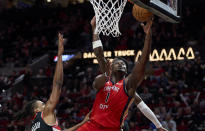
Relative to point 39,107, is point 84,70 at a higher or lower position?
lower

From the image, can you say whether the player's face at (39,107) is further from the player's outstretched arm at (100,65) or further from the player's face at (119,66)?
the player's face at (119,66)

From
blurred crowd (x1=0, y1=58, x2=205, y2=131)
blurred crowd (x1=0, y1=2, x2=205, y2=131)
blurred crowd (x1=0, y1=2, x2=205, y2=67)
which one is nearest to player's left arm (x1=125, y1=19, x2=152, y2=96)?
blurred crowd (x1=0, y1=2, x2=205, y2=131)

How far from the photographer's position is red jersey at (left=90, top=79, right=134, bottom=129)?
11.6ft

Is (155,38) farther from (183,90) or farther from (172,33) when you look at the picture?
(183,90)

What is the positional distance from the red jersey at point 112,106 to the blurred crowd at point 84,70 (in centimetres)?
211

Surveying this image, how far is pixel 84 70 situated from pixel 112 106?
9826mm

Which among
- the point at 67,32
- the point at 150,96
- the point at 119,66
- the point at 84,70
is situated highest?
the point at 67,32

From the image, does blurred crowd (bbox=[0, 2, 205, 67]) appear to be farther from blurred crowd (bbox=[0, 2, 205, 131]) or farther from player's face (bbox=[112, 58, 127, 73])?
player's face (bbox=[112, 58, 127, 73])

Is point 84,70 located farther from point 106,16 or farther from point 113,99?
point 113,99

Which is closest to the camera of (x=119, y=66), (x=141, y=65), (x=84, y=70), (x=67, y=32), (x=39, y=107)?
(x=141, y=65)

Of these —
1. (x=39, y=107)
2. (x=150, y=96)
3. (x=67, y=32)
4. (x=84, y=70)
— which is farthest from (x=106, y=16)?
(x=67, y=32)

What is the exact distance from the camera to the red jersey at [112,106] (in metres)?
3.54

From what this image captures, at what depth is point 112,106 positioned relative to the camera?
3.55 m

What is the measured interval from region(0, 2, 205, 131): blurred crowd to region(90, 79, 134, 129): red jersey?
2.11 meters
